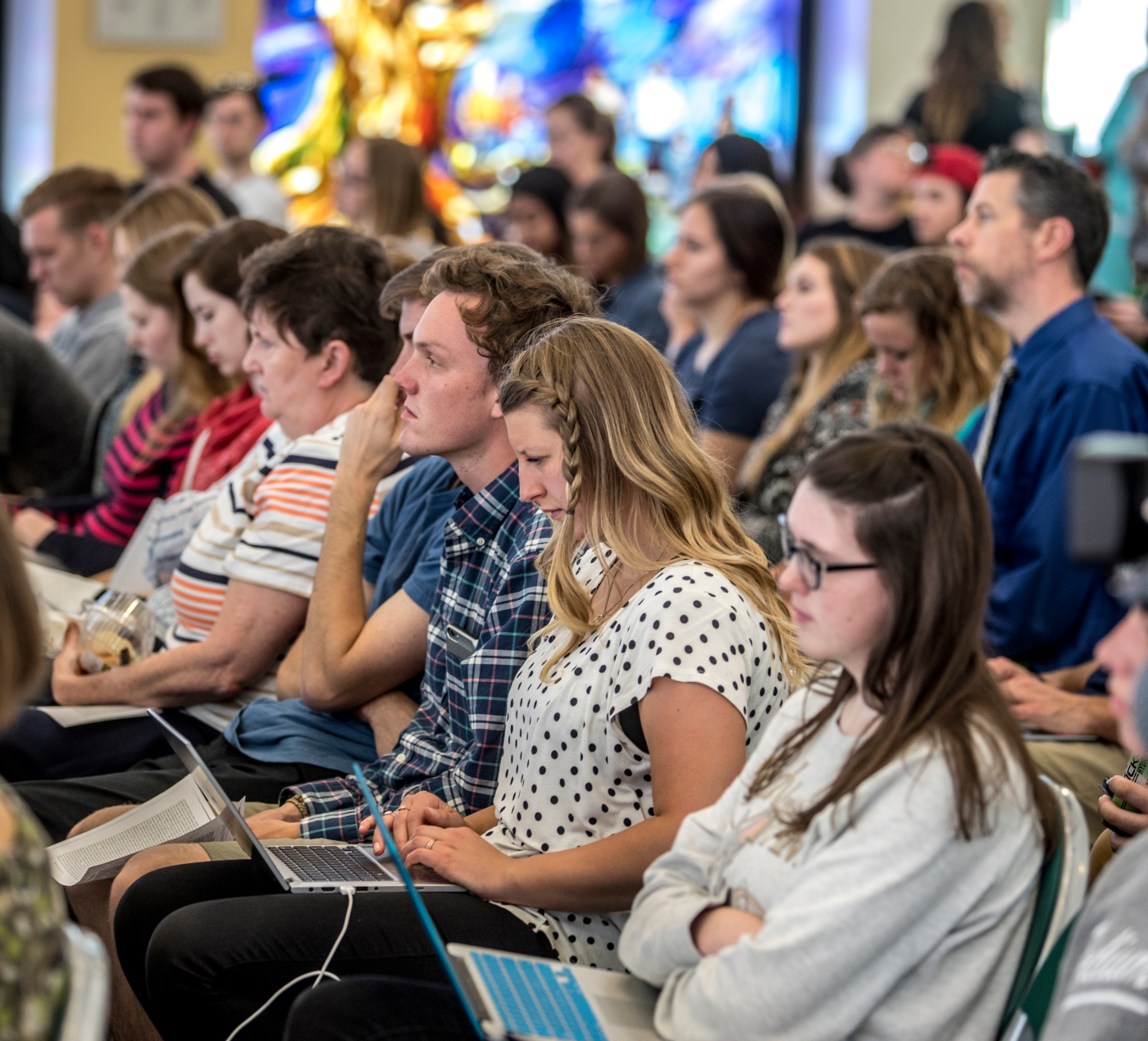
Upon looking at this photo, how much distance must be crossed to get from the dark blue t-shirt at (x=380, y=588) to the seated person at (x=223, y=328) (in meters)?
0.74

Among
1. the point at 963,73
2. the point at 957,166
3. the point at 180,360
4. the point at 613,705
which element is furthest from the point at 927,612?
the point at 963,73

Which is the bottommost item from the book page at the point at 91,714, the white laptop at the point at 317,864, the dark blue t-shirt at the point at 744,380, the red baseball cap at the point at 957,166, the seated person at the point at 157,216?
the book page at the point at 91,714

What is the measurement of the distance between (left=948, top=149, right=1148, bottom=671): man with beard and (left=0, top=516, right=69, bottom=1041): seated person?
1932 millimetres

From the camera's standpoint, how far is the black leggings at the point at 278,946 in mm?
1588

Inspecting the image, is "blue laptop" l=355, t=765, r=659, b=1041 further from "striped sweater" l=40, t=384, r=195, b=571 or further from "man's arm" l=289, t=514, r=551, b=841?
"striped sweater" l=40, t=384, r=195, b=571

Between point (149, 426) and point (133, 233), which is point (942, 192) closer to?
point (133, 233)

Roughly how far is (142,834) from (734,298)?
9.02ft

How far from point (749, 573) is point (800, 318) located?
2239 millimetres

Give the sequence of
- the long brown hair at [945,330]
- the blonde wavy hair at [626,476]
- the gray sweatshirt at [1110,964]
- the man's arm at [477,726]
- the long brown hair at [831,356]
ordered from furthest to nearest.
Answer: the long brown hair at [831,356] < the long brown hair at [945,330] < the man's arm at [477,726] < the blonde wavy hair at [626,476] < the gray sweatshirt at [1110,964]

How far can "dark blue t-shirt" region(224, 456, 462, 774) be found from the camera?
2186 millimetres

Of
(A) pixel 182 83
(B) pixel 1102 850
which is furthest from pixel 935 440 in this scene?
Result: (A) pixel 182 83

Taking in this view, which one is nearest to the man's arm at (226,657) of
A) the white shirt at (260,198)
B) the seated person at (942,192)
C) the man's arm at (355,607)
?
the man's arm at (355,607)

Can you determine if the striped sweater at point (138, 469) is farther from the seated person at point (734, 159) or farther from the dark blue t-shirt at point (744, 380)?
the seated person at point (734, 159)

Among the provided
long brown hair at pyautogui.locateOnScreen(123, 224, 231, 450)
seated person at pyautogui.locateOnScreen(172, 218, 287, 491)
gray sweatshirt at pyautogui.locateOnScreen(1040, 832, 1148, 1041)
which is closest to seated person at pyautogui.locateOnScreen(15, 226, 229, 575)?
long brown hair at pyautogui.locateOnScreen(123, 224, 231, 450)
